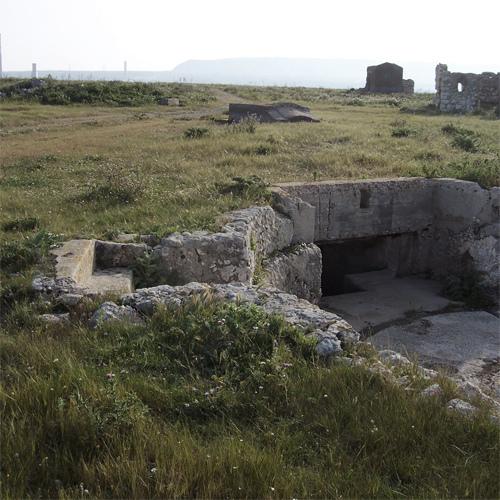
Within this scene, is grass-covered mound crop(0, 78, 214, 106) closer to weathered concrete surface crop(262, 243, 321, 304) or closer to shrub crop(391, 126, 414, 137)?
shrub crop(391, 126, 414, 137)

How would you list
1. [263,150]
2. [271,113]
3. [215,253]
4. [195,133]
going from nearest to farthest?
[215,253] → [263,150] → [195,133] → [271,113]

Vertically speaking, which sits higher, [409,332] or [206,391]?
[206,391]

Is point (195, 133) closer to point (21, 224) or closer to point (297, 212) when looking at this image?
point (297, 212)

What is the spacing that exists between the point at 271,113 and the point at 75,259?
1366 centimetres

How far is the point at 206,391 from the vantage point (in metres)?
3.63

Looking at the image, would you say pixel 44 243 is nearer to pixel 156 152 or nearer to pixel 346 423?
pixel 346 423

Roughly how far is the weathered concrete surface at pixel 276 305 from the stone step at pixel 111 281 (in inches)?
18.6

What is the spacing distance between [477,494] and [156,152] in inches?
410

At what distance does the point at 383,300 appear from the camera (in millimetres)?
9578

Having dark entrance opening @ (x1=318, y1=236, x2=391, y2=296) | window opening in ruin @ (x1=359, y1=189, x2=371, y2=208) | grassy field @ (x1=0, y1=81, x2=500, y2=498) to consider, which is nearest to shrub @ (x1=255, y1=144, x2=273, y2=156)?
dark entrance opening @ (x1=318, y1=236, x2=391, y2=296)

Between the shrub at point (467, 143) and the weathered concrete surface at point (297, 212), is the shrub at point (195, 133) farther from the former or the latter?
the weathered concrete surface at point (297, 212)

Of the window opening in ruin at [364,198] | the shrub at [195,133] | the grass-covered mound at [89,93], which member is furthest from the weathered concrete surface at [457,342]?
the grass-covered mound at [89,93]

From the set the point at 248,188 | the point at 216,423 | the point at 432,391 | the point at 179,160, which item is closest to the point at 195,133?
the point at 179,160

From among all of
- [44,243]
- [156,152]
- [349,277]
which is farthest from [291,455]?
[156,152]
